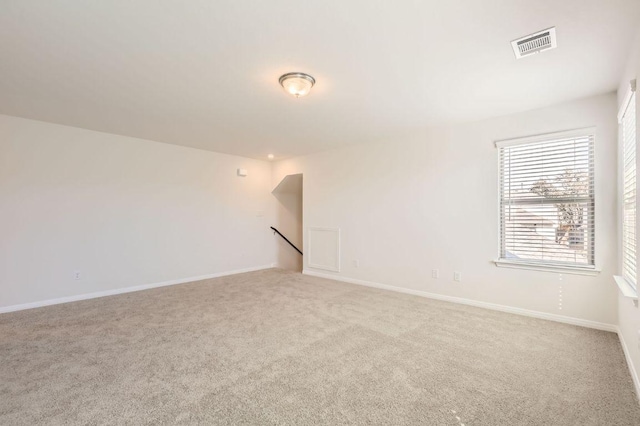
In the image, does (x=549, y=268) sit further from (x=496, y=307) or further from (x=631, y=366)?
(x=631, y=366)

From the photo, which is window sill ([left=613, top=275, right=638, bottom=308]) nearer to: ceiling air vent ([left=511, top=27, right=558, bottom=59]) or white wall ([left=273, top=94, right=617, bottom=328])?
white wall ([left=273, top=94, right=617, bottom=328])

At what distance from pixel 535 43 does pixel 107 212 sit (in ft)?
17.6

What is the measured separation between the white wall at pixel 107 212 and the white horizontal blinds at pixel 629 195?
5.53 metres

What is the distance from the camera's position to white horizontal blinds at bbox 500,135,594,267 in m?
3.14

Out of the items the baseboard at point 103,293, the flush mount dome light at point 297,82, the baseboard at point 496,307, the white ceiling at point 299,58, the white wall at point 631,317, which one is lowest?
the baseboard at point 103,293

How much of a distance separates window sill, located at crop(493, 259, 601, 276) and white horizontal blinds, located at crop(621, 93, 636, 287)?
1.30 ft

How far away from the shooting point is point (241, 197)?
6.12 meters

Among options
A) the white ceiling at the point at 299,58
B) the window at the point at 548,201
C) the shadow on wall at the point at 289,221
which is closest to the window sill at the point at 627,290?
the window at the point at 548,201

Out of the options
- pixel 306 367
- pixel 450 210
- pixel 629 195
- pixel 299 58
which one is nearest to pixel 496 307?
pixel 450 210

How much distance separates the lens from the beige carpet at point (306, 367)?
69.0 inches

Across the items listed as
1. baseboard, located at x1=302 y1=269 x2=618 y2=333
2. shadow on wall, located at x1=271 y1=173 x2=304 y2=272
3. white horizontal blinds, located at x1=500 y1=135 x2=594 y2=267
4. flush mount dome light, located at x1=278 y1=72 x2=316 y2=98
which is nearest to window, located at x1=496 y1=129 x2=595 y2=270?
white horizontal blinds, located at x1=500 y1=135 x2=594 y2=267

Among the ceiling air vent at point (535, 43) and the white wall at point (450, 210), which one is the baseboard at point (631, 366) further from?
the ceiling air vent at point (535, 43)

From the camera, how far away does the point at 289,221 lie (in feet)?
23.1

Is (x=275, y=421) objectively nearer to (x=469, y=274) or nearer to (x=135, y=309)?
(x=135, y=309)
